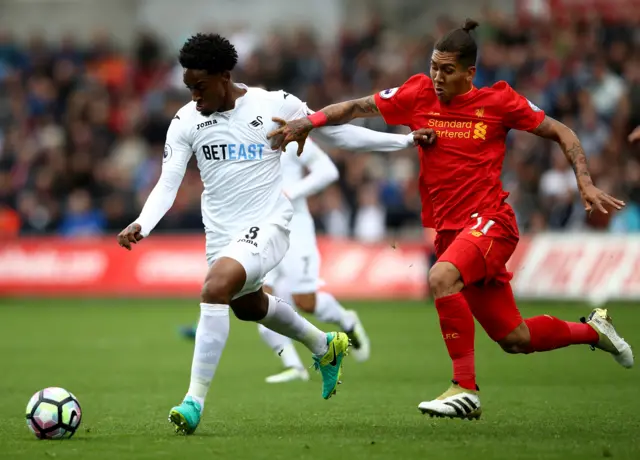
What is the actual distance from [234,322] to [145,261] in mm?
3886

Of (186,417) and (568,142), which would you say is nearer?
(186,417)

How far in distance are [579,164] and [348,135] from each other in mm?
1722

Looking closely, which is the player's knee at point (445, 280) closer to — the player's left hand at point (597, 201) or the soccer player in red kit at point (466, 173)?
the soccer player in red kit at point (466, 173)

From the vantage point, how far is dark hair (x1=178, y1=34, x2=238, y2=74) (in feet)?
27.1

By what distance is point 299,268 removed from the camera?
1274 centimetres

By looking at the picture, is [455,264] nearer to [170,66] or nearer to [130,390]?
[130,390]

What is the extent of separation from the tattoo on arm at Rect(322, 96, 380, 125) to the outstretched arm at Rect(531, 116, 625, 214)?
47.9 inches

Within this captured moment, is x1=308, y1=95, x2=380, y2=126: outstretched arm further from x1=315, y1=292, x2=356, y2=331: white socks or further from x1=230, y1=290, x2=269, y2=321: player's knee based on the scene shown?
x1=315, y1=292, x2=356, y2=331: white socks

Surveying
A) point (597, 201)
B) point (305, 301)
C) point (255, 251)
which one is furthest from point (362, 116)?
point (305, 301)

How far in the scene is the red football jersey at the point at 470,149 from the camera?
8586mm

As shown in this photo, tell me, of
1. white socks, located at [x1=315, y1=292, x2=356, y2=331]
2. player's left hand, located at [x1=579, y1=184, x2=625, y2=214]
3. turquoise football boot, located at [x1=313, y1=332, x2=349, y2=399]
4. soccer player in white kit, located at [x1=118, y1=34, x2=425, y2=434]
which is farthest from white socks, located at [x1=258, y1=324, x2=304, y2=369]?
player's left hand, located at [x1=579, y1=184, x2=625, y2=214]

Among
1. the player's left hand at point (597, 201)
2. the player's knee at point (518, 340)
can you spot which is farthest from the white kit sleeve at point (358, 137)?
the player's knee at point (518, 340)

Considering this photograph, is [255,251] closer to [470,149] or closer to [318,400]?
[470,149]

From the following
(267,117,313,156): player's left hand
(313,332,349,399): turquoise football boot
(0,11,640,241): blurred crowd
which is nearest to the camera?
(267,117,313,156): player's left hand
